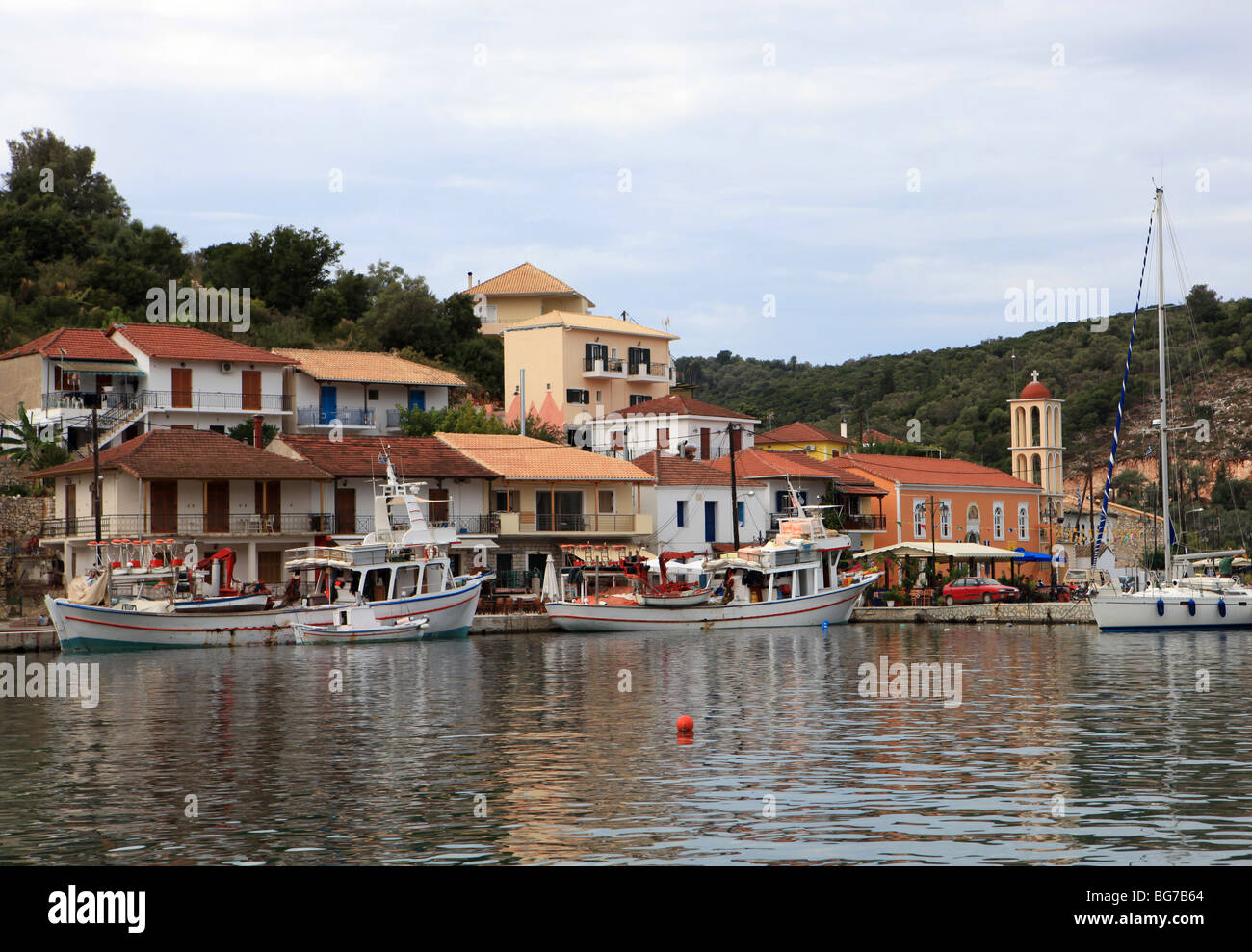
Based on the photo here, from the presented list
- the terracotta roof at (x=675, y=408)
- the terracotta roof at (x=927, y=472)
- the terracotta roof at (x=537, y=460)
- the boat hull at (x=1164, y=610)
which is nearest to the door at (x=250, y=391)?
the terracotta roof at (x=537, y=460)

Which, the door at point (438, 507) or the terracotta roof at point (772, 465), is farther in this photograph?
the terracotta roof at point (772, 465)

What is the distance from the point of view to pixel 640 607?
5209cm

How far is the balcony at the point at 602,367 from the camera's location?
79.4m

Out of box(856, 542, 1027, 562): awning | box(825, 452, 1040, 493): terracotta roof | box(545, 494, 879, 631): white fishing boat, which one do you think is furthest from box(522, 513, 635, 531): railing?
box(825, 452, 1040, 493): terracotta roof

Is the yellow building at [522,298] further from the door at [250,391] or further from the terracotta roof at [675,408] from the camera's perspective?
the door at [250,391]

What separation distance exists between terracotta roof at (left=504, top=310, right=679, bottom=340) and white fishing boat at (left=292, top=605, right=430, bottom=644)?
113 feet

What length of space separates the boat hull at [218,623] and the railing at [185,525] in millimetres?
7638

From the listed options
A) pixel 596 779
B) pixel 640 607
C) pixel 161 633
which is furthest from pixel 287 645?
pixel 596 779

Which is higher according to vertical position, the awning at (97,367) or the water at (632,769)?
the awning at (97,367)

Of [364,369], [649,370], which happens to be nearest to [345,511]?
[364,369]

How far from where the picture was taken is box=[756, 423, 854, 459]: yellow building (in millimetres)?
81250

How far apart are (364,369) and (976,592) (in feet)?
101

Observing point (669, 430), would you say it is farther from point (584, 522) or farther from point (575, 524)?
point (575, 524)
